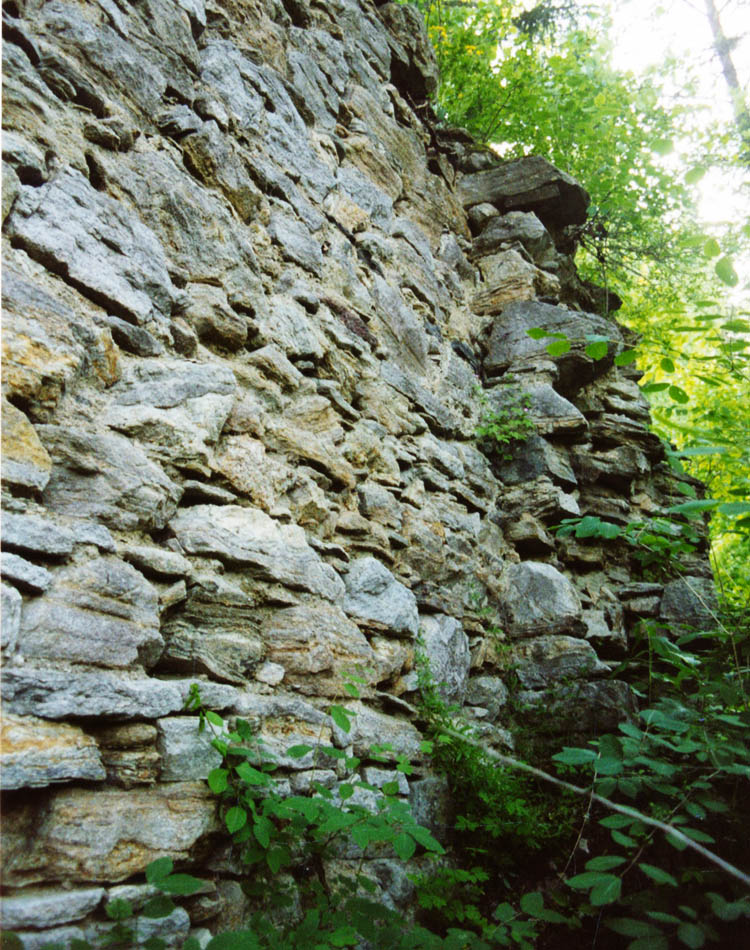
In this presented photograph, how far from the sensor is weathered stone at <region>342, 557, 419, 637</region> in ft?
8.95

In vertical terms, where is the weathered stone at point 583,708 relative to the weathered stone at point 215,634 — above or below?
below

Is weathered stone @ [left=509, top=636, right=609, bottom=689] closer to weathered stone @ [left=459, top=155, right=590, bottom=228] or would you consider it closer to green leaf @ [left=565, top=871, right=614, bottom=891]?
green leaf @ [left=565, top=871, right=614, bottom=891]

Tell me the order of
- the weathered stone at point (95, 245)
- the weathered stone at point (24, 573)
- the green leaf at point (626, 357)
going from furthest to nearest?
the weathered stone at point (95, 245), the green leaf at point (626, 357), the weathered stone at point (24, 573)

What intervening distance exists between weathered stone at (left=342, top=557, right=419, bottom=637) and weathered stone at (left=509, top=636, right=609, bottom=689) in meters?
1.13

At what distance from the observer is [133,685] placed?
1.66m

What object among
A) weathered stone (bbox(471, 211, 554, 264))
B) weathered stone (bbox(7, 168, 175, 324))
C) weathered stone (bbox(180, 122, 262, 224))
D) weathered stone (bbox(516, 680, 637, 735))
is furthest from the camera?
weathered stone (bbox(471, 211, 554, 264))

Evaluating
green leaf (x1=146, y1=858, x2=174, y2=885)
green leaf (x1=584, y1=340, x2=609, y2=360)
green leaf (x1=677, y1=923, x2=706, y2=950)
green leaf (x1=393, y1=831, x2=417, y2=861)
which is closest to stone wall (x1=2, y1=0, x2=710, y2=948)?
green leaf (x1=146, y1=858, x2=174, y2=885)

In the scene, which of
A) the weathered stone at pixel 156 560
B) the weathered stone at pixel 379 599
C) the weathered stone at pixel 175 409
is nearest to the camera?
the weathered stone at pixel 156 560

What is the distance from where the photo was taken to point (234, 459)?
2.44 metres

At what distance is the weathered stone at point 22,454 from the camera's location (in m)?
1.65

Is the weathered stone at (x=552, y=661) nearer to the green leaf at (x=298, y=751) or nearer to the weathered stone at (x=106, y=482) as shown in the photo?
the green leaf at (x=298, y=751)

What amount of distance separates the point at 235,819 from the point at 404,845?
0.51m

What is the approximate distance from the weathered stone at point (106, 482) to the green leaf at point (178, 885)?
3.40 ft

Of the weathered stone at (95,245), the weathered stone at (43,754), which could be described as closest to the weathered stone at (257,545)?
the weathered stone at (43,754)
